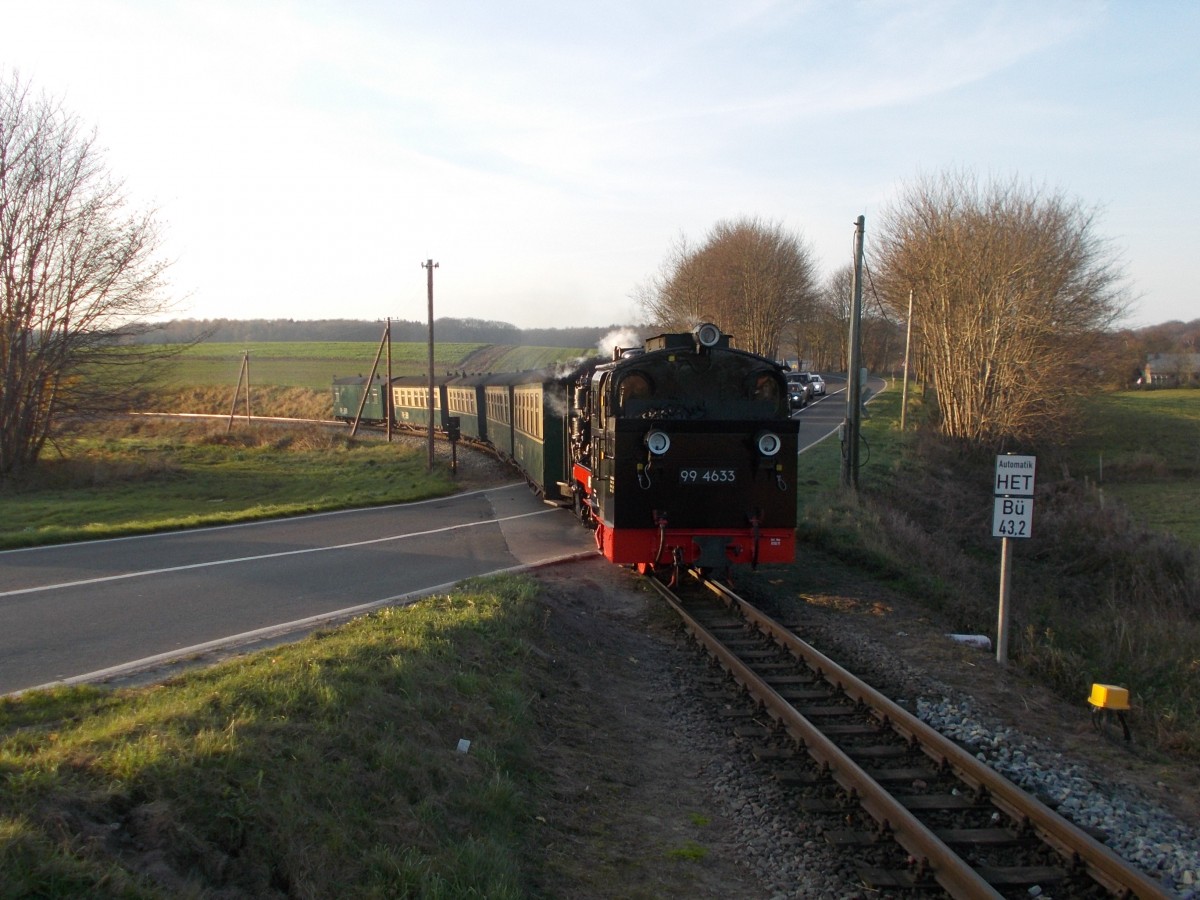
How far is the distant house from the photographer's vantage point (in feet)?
203

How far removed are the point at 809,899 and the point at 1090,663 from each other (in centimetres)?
819

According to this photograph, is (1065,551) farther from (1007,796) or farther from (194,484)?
(194,484)

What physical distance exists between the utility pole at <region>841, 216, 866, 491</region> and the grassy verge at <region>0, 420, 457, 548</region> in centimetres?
1046

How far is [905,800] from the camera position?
561 cm

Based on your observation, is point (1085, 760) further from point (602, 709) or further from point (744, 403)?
point (744, 403)

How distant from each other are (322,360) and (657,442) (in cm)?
8036

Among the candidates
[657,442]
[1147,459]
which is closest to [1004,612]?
[657,442]

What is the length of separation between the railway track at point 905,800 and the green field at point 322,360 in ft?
162

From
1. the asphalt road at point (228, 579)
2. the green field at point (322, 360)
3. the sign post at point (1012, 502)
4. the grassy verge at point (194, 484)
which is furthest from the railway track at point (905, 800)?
the green field at point (322, 360)

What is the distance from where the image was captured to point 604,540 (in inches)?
463

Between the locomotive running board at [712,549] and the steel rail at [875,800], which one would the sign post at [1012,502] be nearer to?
the locomotive running board at [712,549]

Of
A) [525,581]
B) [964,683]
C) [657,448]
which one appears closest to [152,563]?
[525,581]

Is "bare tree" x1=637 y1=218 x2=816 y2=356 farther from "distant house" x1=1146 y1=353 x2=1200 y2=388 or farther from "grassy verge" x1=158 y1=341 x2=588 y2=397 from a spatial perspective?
"distant house" x1=1146 y1=353 x2=1200 y2=388

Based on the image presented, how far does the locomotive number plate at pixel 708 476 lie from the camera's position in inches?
423
